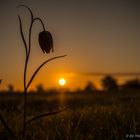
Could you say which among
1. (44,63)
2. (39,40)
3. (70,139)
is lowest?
(70,139)

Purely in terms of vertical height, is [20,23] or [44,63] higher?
[20,23]

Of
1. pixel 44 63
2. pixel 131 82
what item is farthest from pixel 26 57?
pixel 131 82

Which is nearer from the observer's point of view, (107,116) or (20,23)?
(20,23)

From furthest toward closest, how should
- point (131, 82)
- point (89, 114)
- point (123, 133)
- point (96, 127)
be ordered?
point (131, 82) → point (89, 114) → point (96, 127) → point (123, 133)

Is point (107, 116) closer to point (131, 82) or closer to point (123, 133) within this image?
point (123, 133)

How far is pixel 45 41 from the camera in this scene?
108 inches

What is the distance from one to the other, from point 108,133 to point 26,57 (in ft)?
2.41

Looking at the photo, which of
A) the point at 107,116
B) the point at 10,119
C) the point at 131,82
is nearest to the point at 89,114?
the point at 107,116

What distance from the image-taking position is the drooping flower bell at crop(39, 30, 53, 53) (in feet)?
9.01

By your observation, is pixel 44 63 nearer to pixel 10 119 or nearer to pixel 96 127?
pixel 96 127

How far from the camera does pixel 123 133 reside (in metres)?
2.51

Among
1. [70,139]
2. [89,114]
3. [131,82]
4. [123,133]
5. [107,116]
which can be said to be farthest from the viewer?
[131,82]

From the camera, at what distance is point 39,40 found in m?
2.79

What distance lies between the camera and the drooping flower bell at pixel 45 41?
9.01 feet
